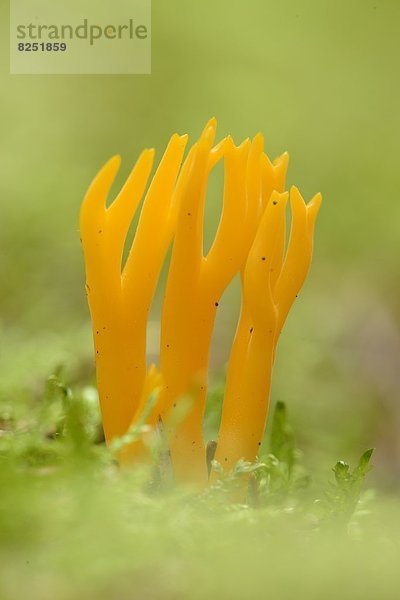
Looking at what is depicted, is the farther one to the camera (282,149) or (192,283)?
(282,149)

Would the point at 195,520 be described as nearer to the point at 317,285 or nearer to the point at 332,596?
the point at 332,596

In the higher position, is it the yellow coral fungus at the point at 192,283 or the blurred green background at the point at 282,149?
the blurred green background at the point at 282,149

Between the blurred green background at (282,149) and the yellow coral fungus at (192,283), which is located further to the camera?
the blurred green background at (282,149)

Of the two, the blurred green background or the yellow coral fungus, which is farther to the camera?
the blurred green background

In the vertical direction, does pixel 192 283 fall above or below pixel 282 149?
below

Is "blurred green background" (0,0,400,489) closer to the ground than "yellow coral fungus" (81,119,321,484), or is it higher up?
higher up
